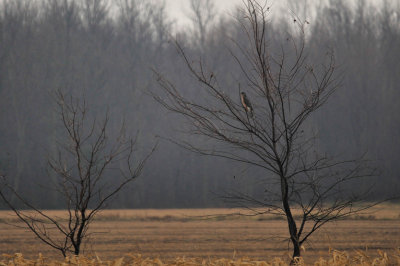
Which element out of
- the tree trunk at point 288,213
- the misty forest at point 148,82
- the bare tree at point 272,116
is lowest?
the tree trunk at point 288,213

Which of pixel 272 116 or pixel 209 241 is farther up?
pixel 272 116

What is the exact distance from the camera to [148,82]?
4647 centimetres

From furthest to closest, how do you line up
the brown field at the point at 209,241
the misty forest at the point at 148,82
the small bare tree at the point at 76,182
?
the misty forest at the point at 148,82, the brown field at the point at 209,241, the small bare tree at the point at 76,182

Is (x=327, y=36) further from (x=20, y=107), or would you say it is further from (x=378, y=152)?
(x=20, y=107)

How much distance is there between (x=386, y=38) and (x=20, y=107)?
90.9 feet

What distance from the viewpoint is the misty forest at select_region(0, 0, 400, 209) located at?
43.9 metres

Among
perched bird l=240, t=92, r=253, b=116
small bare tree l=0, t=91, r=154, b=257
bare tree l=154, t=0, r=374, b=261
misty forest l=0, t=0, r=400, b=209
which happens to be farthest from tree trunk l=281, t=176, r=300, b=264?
misty forest l=0, t=0, r=400, b=209

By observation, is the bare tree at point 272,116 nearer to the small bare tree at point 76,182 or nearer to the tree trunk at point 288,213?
the tree trunk at point 288,213

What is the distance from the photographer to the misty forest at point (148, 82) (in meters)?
43.9

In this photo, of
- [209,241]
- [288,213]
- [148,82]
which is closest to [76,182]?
[288,213]

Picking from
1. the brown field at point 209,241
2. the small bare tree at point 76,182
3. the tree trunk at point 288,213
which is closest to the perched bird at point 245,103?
the tree trunk at point 288,213

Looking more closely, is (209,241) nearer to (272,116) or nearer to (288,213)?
(288,213)

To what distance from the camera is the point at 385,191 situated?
123ft

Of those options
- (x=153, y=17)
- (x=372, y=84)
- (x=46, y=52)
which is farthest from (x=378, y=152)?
(x=46, y=52)
